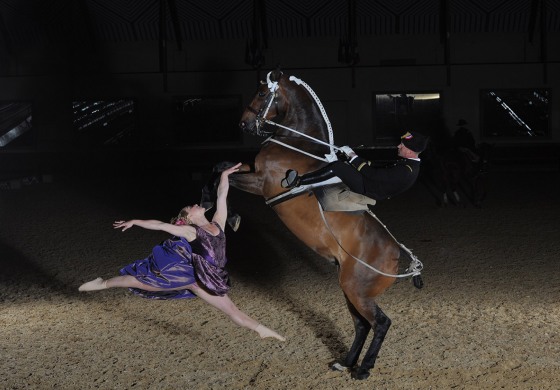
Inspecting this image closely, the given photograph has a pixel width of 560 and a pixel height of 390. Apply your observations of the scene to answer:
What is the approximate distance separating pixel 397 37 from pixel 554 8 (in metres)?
4.70

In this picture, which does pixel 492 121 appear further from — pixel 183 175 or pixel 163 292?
pixel 163 292

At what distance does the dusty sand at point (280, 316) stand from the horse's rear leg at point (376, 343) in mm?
71

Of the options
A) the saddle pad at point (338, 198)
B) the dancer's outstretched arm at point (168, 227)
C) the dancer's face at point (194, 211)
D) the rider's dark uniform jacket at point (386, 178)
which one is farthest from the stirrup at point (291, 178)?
the dancer's outstretched arm at point (168, 227)

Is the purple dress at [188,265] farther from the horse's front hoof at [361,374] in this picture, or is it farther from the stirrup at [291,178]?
the horse's front hoof at [361,374]

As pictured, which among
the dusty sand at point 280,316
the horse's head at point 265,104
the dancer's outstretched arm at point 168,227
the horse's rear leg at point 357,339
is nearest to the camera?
the dancer's outstretched arm at point 168,227

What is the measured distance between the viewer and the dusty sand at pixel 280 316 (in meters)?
5.24

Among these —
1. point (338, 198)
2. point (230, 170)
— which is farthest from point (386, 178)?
point (230, 170)

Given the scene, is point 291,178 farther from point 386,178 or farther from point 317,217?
point 386,178

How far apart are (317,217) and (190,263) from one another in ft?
3.23

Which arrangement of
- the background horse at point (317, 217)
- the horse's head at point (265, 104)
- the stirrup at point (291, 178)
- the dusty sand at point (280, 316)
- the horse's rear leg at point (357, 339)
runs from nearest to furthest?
the stirrup at point (291, 178)
the background horse at point (317, 217)
the dusty sand at point (280, 316)
the horse's rear leg at point (357, 339)
the horse's head at point (265, 104)

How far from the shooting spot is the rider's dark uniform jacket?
4.92m

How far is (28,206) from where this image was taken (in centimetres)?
1454

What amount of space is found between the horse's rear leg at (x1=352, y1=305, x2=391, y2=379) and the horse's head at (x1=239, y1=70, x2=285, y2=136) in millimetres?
1644

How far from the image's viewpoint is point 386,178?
4.91 m
